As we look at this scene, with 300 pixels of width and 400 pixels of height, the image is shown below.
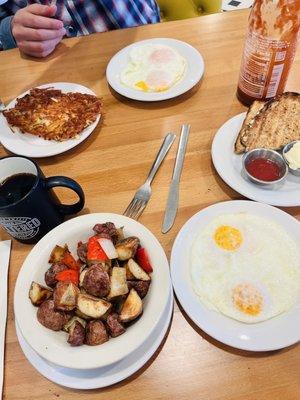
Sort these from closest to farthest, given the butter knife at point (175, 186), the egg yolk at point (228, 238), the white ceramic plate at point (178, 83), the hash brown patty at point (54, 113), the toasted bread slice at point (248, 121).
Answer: the egg yolk at point (228, 238) → the butter knife at point (175, 186) → the toasted bread slice at point (248, 121) → the hash brown patty at point (54, 113) → the white ceramic plate at point (178, 83)

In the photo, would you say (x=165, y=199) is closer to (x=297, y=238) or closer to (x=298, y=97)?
(x=297, y=238)

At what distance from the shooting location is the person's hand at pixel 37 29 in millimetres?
1678

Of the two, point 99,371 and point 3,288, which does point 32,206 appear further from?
point 99,371

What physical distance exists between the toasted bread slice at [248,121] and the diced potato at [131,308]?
2.27 ft

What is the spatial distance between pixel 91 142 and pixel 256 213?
2.35 ft

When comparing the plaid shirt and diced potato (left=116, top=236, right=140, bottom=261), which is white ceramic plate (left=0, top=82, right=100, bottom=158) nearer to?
diced potato (left=116, top=236, right=140, bottom=261)

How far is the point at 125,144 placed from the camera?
1.35 m

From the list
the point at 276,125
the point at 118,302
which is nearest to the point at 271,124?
the point at 276,125

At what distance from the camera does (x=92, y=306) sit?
2.49 feet

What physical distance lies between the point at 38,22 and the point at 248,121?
118 centimetres

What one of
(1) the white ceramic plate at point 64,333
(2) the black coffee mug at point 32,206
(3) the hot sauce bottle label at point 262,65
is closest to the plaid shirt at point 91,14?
(3) the hot sauce bottle label at point 262,65

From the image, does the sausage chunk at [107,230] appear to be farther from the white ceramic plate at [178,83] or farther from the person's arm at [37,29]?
the person's arm at [37,29]

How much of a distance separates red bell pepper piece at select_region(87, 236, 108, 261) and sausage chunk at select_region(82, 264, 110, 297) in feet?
0.12

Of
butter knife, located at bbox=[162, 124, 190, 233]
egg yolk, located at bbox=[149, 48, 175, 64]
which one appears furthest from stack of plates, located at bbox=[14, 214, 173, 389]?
→ egg yolk, located at bbox=[149, 48, 175, 64]
